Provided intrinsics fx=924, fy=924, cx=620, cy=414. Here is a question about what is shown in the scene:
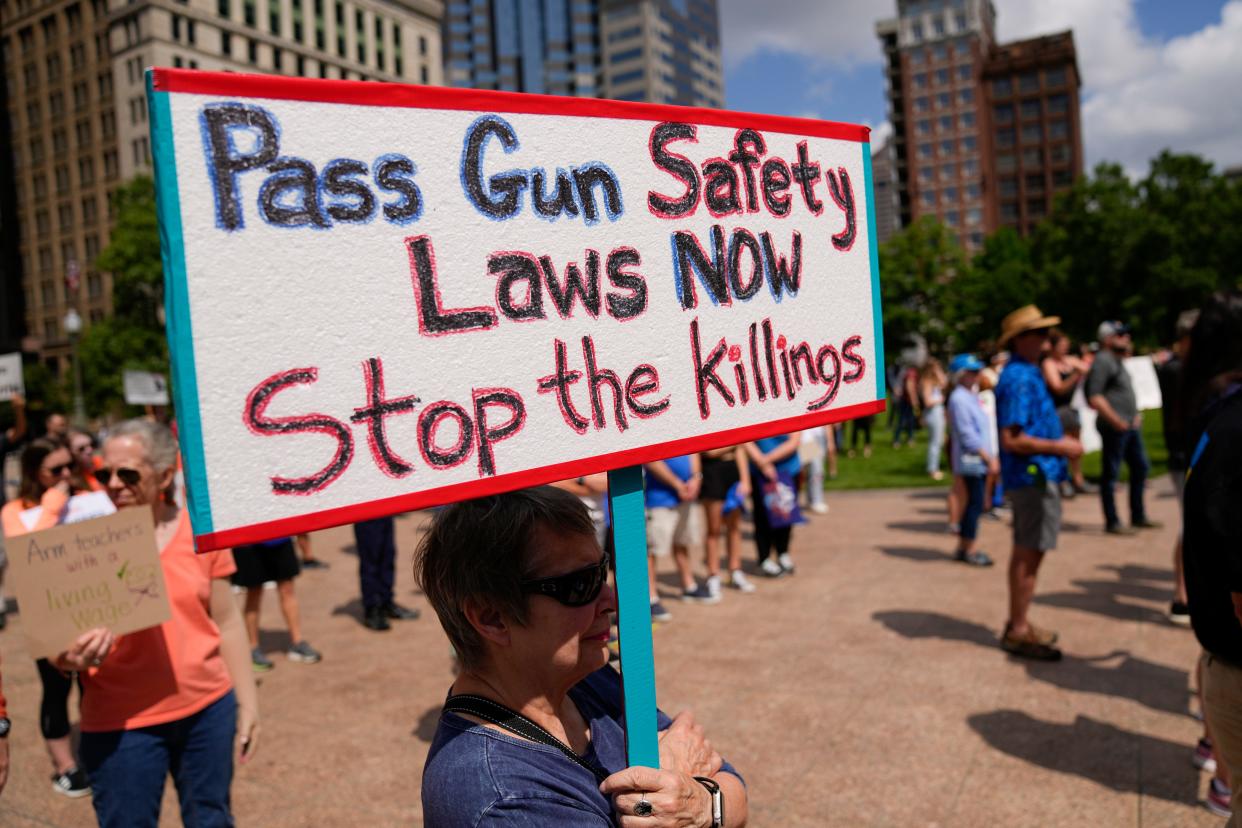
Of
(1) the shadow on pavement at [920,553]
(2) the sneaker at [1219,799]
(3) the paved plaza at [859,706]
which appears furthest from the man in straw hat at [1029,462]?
(1) the shadow on pavement at [920,553]

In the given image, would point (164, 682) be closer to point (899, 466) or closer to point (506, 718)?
point (506, 718)

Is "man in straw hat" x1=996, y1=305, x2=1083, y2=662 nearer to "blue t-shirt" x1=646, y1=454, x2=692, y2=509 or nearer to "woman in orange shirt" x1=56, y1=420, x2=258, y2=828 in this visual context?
"blue t-shirt" x1=646, y1=454, x2=692, y2=509

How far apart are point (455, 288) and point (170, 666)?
6.41 feet

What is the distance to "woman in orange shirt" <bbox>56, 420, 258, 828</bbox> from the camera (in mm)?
2643

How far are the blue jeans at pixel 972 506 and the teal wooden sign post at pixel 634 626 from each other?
7093 mm

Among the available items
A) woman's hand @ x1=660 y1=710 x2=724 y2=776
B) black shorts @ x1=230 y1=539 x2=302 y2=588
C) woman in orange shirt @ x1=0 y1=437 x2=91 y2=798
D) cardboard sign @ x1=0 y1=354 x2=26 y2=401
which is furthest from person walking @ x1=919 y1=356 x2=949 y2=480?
woman's hand @ x1=660 y1=710 x2=724 y2=776

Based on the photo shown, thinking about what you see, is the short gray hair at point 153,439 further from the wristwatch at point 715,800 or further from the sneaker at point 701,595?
the sneaker at point 701,595

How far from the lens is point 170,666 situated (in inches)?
108

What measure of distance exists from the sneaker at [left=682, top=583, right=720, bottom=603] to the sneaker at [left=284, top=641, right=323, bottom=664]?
2.77m

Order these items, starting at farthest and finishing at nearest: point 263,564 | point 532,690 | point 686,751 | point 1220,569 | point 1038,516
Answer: point 263,564
point 1038,516
point 1220,569
point 686,751
point 532,690

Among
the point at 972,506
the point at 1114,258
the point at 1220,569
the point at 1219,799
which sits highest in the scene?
the point at 1114,258

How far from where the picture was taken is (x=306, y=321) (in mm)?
1289

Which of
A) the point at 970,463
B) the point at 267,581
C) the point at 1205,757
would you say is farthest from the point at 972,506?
the point at 267,581

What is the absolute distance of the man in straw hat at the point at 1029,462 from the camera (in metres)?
5.07
